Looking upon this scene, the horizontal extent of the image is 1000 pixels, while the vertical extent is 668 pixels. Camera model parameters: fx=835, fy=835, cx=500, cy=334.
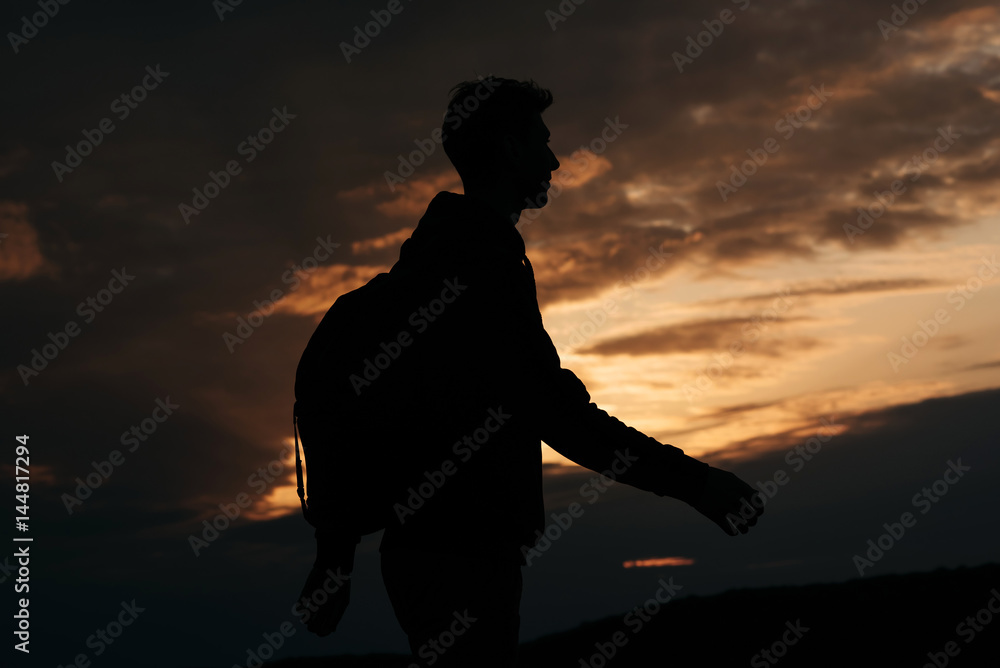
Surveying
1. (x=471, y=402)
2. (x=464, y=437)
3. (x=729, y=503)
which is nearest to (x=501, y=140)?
(x=471, y=402)

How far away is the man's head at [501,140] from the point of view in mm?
3287

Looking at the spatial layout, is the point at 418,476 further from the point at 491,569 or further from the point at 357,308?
the point at 357,308

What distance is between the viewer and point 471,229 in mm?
3018

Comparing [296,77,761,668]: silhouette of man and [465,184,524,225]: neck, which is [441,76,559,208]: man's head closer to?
[465,184,524,225]: neck

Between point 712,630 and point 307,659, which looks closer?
point 712,630

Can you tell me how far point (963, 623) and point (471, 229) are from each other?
6.90m

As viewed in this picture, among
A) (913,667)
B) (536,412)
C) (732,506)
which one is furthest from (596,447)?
(913,667)
